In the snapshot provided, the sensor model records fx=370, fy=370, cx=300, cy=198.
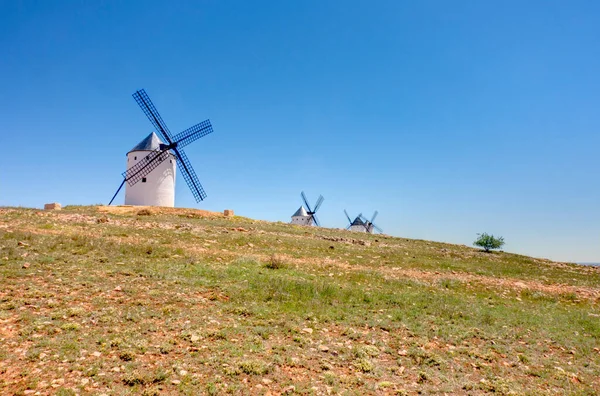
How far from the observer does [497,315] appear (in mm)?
14203

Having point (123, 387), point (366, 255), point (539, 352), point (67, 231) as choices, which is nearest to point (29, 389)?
point (123, 387)

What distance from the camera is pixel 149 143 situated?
175 ft

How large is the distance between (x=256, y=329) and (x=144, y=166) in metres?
47.2

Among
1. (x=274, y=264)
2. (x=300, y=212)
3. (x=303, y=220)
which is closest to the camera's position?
(x=274, y=264)

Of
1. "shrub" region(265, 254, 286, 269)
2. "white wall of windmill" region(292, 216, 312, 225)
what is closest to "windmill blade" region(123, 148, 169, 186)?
"shrub" region(265, 254, 286, 269)

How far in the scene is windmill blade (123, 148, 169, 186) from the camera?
5191 cm

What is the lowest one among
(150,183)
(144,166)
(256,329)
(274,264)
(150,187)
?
(256,329)

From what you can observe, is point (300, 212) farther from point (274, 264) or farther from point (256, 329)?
point (256, 329)

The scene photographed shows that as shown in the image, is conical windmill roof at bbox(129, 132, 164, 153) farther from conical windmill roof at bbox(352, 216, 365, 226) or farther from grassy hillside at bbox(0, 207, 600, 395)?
conical windmill roof at bbox(352, 216, 365, 226)

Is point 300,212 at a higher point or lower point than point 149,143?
lower

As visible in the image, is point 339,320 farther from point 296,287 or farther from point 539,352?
point 539,352

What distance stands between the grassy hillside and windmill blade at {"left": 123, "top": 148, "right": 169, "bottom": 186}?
33.7 meters

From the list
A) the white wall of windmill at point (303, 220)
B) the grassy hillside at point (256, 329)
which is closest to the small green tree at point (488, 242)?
the grassy hillside at point (256, 329)

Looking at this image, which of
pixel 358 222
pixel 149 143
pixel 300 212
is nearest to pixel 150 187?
pixel 149 143
